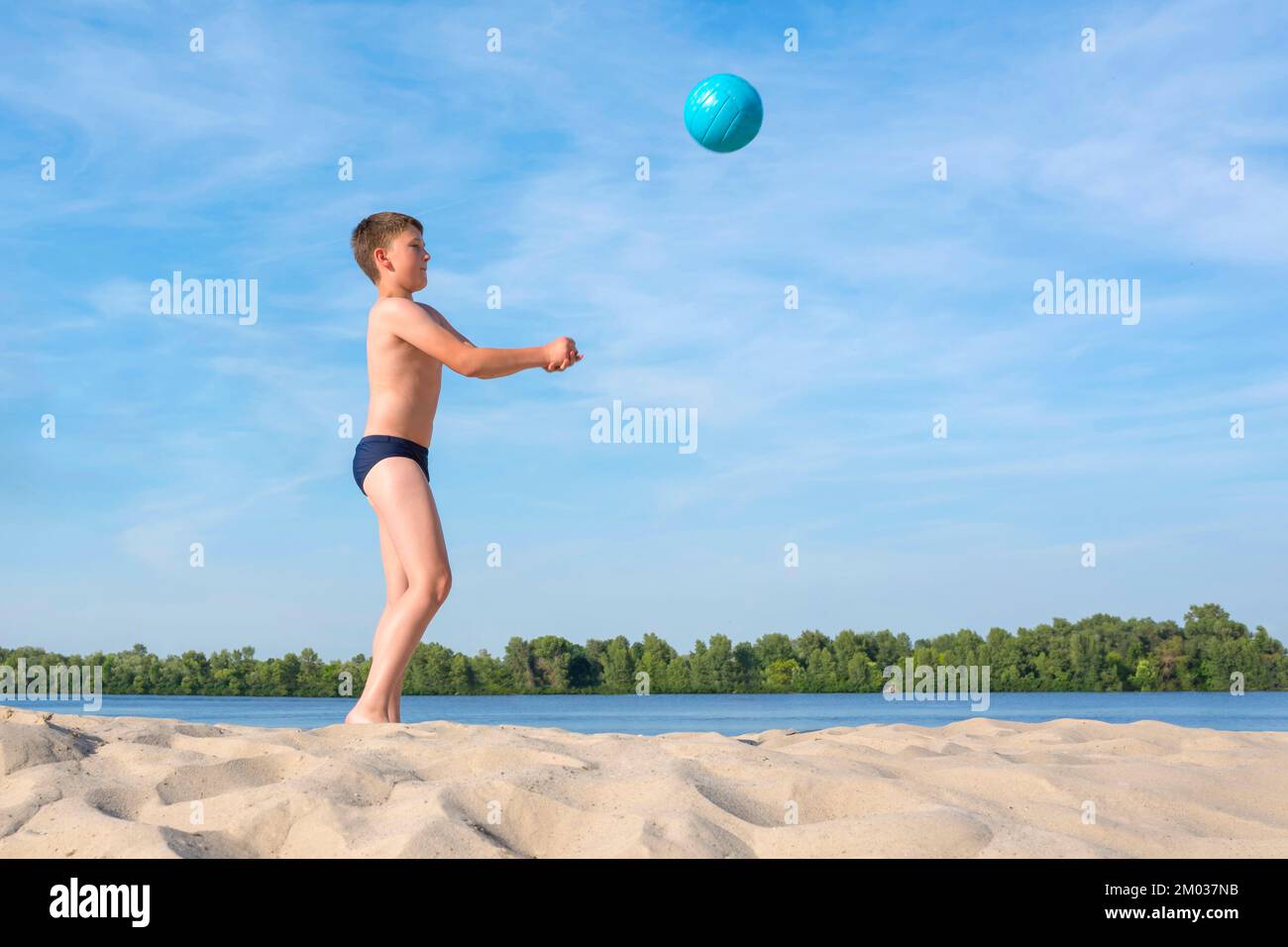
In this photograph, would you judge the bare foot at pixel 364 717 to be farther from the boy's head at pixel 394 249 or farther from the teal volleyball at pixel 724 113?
the teal volleyball at pixel 724 113

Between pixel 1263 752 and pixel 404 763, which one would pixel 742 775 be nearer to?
pixel 404 763

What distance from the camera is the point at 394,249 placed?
6.90 metres

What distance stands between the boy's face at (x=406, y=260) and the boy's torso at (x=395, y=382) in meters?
0.24

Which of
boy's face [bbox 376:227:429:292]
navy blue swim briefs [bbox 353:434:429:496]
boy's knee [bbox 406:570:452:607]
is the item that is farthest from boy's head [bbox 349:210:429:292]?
boy's knee [bbox 406:570:452:607]

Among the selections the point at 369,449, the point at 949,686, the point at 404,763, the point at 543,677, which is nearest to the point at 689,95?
the point at 369,449

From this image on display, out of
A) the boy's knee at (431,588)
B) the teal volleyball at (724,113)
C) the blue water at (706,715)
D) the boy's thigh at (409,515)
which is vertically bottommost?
the blue water at (706,715)

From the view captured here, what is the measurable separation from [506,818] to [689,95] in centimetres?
558

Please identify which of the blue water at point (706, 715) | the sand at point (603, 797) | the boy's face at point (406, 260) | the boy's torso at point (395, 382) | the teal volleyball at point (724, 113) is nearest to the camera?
the sand at point (603, 797)

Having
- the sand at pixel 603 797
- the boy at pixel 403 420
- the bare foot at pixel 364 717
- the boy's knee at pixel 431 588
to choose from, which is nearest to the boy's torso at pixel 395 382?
the boy at pixel 403 420

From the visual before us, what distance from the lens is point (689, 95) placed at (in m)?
7.93

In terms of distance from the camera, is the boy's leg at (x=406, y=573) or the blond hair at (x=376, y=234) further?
the blond hair at (x=376, y=234)

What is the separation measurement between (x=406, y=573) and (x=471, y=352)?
52.3 inches

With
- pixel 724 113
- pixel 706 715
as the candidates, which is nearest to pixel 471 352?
pixel 724 113

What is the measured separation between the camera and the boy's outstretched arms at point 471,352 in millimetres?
6340
